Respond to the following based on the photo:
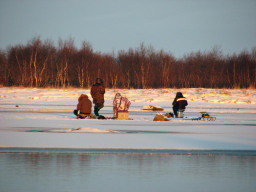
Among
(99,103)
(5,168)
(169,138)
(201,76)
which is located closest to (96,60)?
(201,76)

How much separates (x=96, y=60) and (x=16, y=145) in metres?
67.8

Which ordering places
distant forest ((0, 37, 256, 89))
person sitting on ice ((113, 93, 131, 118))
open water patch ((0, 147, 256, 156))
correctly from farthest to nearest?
distant forest ((0, 37, 256, 89))
person sitting on ice ((113, 93, 131, 118))
open water patch ((0, 147, 256, 156))

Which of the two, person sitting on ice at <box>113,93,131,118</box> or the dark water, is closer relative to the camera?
the dark water

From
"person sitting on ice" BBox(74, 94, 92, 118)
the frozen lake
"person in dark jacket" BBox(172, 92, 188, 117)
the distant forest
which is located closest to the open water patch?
the frozen lake

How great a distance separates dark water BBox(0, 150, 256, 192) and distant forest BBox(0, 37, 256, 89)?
188ft

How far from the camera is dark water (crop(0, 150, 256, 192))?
6961 millimetres

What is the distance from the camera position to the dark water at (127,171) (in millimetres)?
6961

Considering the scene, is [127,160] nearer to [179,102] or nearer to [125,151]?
[125,151]

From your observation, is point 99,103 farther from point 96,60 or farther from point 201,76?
point 201,76

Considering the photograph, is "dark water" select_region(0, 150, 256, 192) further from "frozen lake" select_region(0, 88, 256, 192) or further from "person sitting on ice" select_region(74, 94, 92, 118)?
"person sitting on ice" select_region(74, 94, 92, 118)

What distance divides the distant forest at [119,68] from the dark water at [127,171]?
57.4 metres

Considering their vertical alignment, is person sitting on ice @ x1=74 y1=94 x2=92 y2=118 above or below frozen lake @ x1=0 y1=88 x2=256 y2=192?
above

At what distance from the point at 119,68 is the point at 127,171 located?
247 ft

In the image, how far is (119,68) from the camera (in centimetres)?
8312
